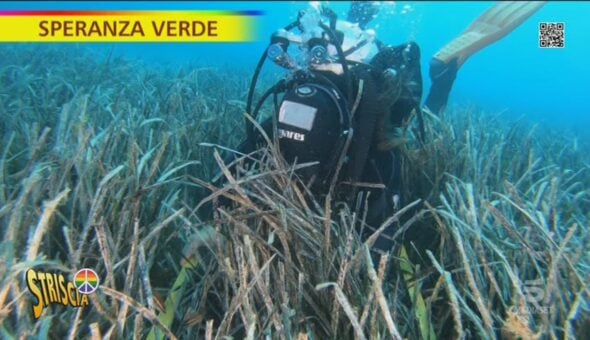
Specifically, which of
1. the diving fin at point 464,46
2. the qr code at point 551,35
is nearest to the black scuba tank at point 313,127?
the qr code at point 551,35

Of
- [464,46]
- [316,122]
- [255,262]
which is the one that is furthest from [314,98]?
[464,46]

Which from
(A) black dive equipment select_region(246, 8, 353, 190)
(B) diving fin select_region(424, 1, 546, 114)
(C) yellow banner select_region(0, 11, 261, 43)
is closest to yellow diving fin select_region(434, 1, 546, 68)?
(B) diving fin select_region(424, 1, 546, 114)

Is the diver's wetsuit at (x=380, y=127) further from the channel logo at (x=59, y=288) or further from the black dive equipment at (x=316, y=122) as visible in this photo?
the channel logo at (x=59, y=288)

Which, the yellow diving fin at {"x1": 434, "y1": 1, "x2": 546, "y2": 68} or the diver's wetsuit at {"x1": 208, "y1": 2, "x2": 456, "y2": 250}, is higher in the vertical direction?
the yellow diving fin at {"x1": 434, "y1": 1, "x2": 546, "y2": 68}

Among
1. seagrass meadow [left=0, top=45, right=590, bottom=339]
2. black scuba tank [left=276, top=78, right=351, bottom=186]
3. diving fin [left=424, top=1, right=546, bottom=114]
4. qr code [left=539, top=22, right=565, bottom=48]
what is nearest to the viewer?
seagrass meadow [left=0, top=45, right=590, bottom=339]

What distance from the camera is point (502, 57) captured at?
1610 inches

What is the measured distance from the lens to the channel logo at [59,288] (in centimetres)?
137

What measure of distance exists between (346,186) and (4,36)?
304cm

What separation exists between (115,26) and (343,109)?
6.62 ft

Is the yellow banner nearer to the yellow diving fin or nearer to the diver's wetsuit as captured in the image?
the diver's wetsuit

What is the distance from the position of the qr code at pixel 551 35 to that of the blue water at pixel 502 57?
0.10m

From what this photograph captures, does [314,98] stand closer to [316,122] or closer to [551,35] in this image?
[316,122]

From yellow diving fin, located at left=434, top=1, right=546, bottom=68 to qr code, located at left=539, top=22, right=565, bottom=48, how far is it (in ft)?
8.22

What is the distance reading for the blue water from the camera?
8.25 m
